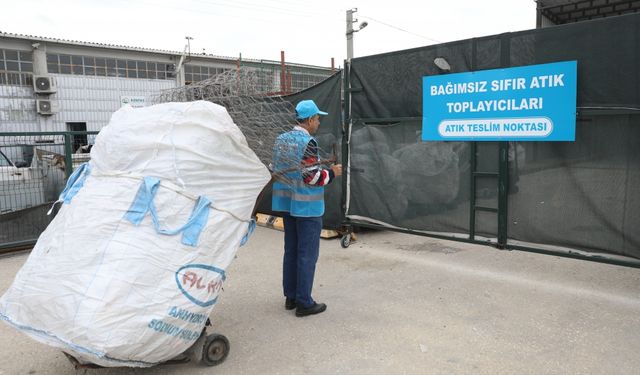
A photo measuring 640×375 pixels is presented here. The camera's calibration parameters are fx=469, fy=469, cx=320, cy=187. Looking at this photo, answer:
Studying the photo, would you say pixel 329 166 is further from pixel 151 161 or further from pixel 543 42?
pixel 543 42

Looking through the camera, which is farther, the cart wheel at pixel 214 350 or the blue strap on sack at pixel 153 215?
the cart wheel at pixel 214 350

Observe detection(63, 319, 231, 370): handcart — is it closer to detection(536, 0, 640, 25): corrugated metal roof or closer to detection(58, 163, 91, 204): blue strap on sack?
detection(58, 163, 91, 204): blue strap on sack

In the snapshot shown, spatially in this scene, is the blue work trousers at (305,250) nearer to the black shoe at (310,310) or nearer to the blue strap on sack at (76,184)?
the black shoe at (310,310)

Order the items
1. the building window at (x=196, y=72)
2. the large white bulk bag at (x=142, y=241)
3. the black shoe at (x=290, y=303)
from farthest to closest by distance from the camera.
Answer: the building window at (x=196, y=72) < the black shoe at (x=290, y=303) < the large white bulk bag at (x=142, y=241)

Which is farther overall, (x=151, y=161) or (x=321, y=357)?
(x=321, y=357)

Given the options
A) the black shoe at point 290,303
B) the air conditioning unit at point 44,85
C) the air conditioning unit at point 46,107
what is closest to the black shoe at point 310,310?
the black shoe at point 290,303

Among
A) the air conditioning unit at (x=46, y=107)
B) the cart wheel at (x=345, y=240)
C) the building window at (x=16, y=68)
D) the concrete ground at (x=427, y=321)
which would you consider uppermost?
the building window at (x=16, y=68)

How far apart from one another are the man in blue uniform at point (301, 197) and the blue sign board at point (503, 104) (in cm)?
142

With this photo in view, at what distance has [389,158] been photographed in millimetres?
5379

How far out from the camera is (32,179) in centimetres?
676

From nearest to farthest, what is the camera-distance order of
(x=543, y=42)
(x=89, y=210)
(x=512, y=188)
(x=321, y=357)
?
(x=89, y=210) < (x=321, y=357) < (x=543, y=42) < (x=512, y=188)

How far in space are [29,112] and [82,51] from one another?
4882 mm

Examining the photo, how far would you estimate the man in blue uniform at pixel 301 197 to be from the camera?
12.5 feet

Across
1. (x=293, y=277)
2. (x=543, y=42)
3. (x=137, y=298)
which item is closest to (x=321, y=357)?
(x=293, y=277)
